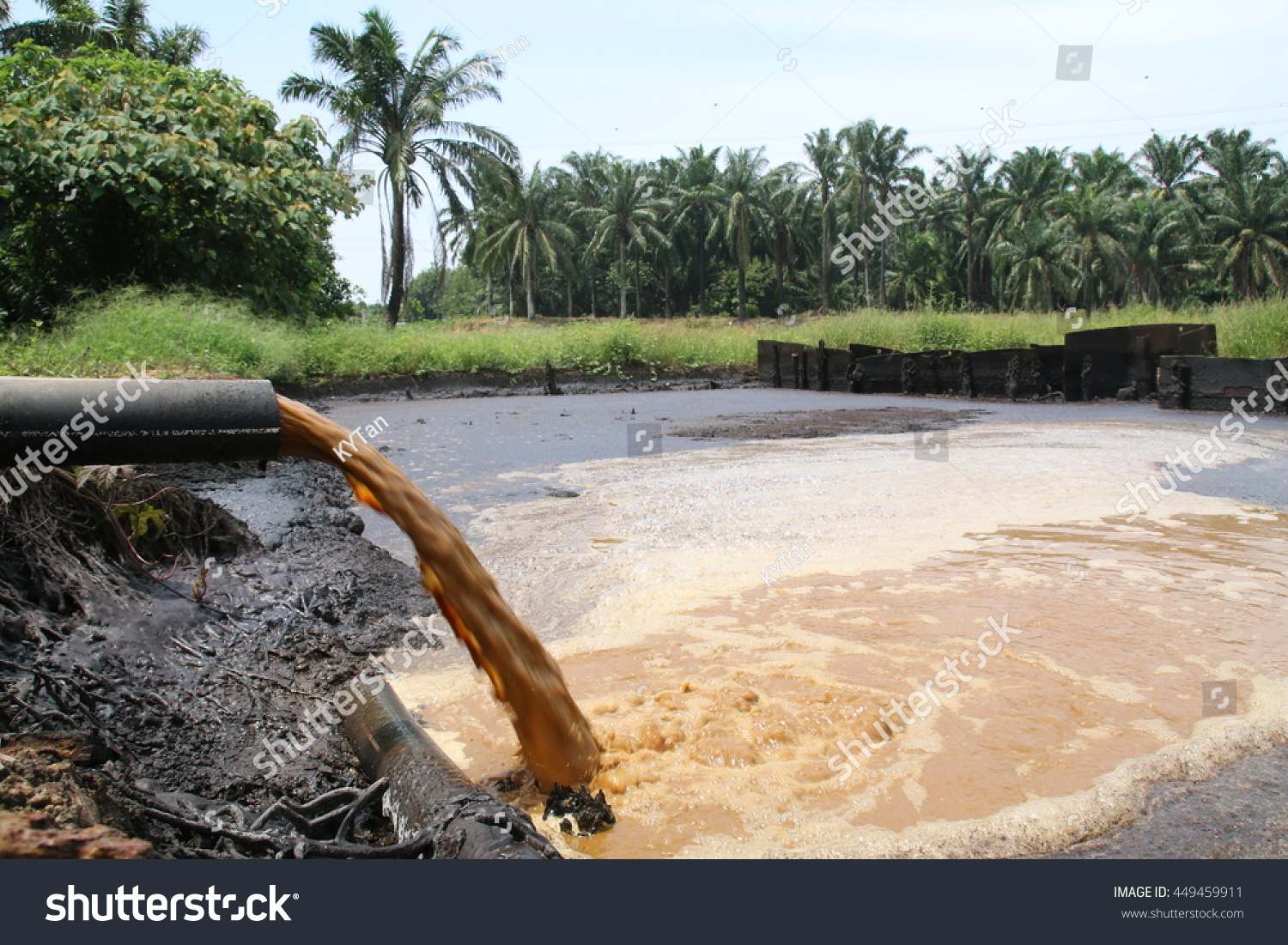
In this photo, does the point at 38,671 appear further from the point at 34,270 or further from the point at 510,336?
the point at 510,336

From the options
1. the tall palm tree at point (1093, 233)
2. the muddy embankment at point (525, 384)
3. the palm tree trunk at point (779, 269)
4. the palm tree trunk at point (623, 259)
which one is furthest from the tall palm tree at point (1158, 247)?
the muddy embankment at point (525, 384)

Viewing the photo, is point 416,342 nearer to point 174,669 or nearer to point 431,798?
point 174,669

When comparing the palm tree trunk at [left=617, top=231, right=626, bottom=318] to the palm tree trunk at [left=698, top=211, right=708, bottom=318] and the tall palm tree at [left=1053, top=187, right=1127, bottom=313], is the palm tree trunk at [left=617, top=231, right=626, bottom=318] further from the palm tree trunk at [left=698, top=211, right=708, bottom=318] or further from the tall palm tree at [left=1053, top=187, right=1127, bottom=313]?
the tall palm tree at [left=1053, top=187, right=1127, bottom=313]

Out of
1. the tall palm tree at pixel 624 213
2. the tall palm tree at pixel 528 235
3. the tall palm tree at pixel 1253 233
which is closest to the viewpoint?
the tall palm tree at pixel 1253 233

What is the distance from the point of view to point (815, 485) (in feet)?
34.0

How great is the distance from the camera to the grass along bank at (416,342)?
1296 centimetres

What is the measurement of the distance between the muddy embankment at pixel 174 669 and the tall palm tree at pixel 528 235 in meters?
50.1

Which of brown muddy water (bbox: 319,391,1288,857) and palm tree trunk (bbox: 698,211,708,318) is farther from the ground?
palm tree trunk (bbox: 698,211,708,318)

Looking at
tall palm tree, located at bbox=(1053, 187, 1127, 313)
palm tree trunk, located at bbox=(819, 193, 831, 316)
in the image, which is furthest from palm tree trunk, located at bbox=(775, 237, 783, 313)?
tall palm tree, located at bbox=(1053, 187, 1127, 313)

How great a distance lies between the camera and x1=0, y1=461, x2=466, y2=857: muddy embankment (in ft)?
8.47

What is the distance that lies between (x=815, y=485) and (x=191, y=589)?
6.96 m

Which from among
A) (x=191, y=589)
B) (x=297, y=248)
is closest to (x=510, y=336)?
(x=297, y=248)

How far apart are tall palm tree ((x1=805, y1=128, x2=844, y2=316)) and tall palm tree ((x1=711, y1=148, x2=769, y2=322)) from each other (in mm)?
4074

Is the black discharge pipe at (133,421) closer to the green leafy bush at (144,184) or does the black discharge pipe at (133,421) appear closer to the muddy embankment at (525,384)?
the green leafy bush at (144,184)
